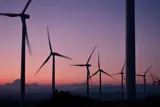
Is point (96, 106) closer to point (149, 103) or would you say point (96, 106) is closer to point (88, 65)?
point (149, 103)

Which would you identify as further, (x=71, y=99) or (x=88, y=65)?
(x=88, y=65)

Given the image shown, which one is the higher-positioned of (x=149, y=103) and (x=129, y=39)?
(x=129, y=39)

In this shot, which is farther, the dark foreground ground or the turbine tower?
the dark foreground ground

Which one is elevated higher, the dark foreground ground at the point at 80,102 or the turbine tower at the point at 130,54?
the turbine tower at the point at 130,54

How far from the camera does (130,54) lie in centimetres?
7706

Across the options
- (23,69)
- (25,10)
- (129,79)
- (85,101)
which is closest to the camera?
(23,69)

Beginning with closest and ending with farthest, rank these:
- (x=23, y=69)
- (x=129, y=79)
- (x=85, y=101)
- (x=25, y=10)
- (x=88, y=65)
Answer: (x=23, y=69)
(x=25, y=10)
(x=129, y=79)
(x=85, y=101)
(x=88, y=65)

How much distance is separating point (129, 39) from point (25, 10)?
20164mm

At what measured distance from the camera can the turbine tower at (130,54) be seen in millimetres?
76831

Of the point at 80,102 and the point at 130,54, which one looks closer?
the point at 130,54

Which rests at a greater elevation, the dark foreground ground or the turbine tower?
the turbine tower

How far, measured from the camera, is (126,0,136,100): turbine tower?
76831mm

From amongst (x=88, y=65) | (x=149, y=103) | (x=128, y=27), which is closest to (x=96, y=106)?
(x=149, y=103)

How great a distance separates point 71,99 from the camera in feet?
267
